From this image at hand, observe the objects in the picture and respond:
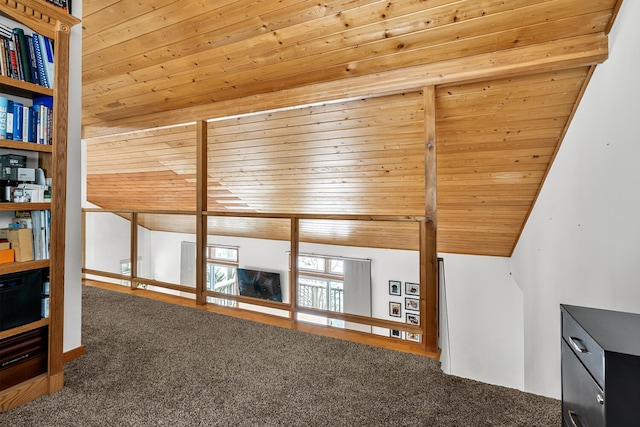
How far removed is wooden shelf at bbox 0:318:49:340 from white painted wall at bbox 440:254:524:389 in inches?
174

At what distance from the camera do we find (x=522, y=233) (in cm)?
418

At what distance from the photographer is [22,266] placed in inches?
68.4

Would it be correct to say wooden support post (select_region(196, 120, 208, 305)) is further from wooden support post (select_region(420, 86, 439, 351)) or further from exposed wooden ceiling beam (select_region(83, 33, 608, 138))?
wooden support post (select_region(420, 86, 439, 351))

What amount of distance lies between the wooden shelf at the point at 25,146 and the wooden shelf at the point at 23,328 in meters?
0.93

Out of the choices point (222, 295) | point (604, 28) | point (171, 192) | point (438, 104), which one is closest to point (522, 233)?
point (438, 104)

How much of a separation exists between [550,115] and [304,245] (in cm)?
481

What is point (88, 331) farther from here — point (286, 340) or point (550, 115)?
point (550, 115)

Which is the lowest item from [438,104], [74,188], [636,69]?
[74,188]

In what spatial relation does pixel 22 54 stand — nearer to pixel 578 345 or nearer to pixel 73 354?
pixel 73 354

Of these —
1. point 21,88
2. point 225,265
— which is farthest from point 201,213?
point 225,265

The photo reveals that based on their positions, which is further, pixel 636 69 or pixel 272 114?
pixel 272 114

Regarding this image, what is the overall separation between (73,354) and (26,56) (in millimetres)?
1875

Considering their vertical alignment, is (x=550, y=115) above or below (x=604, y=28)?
below

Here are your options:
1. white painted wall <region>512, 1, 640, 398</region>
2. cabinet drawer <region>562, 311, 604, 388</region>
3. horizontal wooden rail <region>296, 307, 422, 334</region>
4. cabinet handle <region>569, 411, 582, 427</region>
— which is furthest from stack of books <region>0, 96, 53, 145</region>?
white painted wall <region>512, 1, 640, 398</region>
